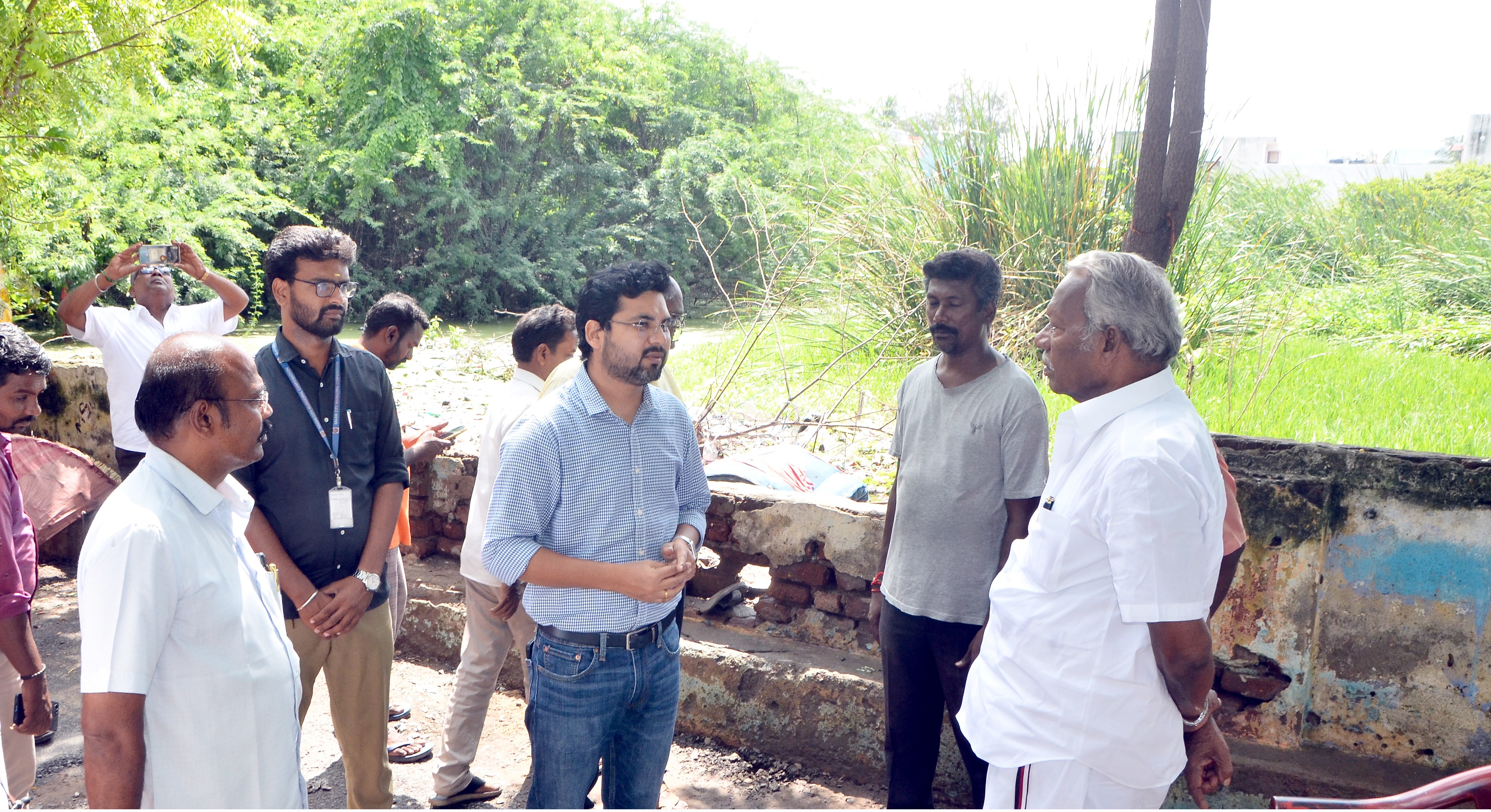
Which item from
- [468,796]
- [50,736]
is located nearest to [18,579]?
[468,796]

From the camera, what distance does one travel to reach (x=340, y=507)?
287cm

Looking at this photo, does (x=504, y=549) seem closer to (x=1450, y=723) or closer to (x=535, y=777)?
(x=535, y=777)

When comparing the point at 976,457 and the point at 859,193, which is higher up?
the point at 859,193

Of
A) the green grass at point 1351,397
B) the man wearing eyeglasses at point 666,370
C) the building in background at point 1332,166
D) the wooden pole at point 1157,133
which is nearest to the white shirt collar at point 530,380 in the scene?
the man wearing eyeglasses at point 666,370

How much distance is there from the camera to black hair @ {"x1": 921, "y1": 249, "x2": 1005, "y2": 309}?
293 centimetres

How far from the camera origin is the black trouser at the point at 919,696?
112 inches

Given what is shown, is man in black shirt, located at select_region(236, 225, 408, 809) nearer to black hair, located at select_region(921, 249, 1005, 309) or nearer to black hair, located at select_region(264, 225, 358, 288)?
black hair, located at select_region(264, 225, 358, 288)

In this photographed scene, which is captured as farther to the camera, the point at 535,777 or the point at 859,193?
the point at 859,193

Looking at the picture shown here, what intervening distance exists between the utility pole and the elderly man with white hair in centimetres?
235

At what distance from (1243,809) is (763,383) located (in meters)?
5.06

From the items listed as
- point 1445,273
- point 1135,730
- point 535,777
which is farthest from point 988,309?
point 1445,273

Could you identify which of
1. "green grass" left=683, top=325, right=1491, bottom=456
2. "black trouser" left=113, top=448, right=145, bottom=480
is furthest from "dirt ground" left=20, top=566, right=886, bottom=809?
"green grass" left=683, top=325, right=1491, bottom=456

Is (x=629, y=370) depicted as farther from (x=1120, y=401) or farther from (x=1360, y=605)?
(x=1360, y=605)

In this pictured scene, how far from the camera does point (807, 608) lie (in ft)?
14.1
